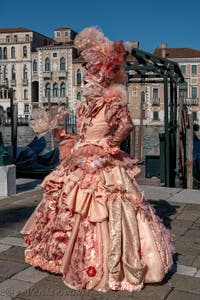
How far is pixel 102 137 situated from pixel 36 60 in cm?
6044

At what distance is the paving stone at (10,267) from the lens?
3719mm

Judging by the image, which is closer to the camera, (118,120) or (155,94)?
(118,120)

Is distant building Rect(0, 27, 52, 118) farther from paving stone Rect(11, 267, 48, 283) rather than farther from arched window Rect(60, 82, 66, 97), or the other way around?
paving stone Rect(11, 267, 48, 283)

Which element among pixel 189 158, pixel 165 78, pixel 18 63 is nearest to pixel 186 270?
pixel 165 78

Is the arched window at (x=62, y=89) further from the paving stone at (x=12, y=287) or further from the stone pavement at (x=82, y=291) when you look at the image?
the paving stone at (x=12, y=287)

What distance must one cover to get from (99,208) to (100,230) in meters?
0.16

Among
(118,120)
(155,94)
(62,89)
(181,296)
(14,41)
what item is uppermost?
(14,41)

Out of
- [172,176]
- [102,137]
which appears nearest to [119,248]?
[102,137]

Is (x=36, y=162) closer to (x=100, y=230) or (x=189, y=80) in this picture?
(x=100, y=230)

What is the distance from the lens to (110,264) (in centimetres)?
328

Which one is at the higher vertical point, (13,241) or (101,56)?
(101,56)

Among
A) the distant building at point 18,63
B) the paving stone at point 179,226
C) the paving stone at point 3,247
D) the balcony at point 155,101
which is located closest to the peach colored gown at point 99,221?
the paving stone at point 3,247

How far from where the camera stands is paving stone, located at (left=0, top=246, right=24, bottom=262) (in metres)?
4.10

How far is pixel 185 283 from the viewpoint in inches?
140
